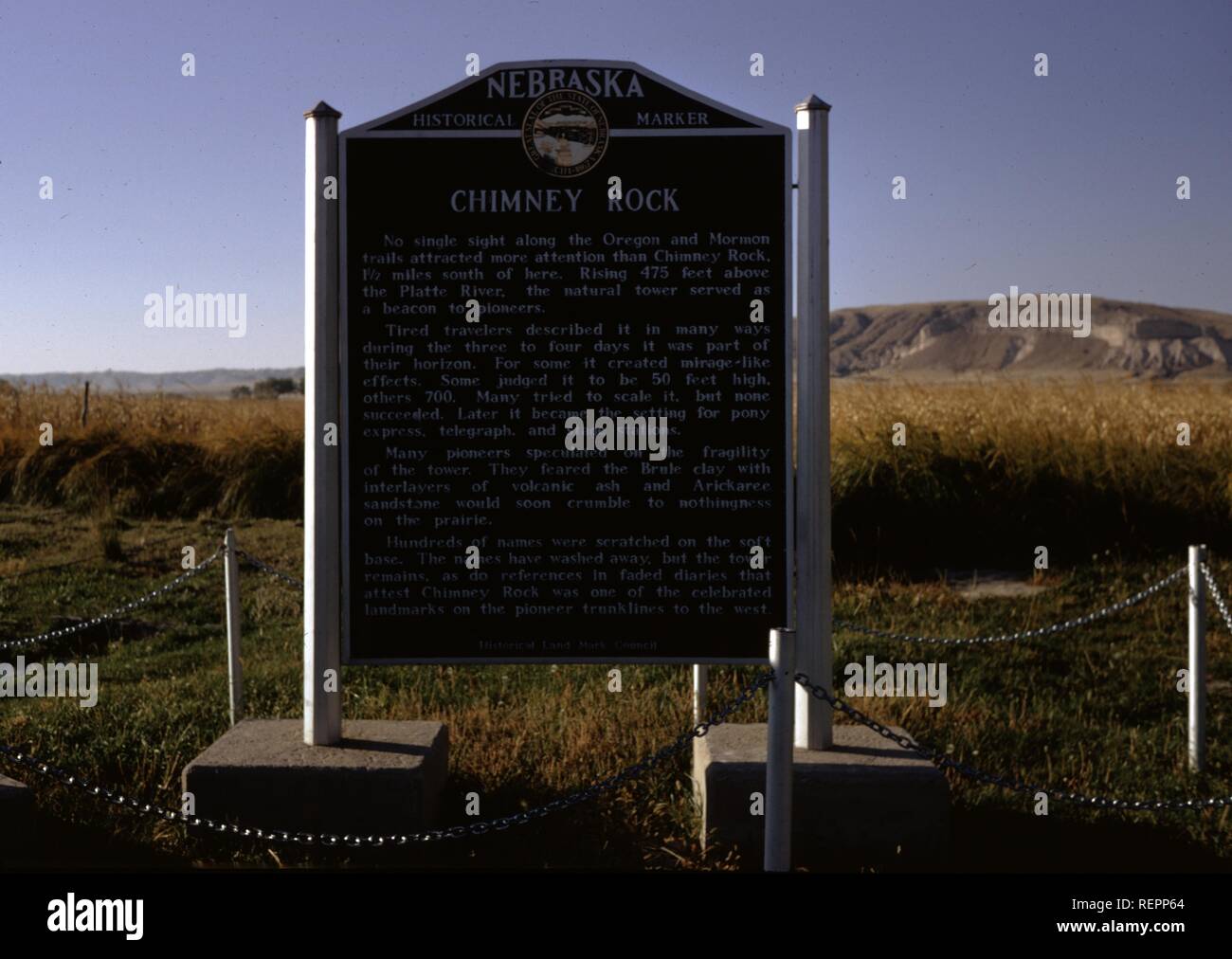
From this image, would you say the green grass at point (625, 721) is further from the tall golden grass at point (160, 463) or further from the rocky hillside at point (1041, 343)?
the rocky hillside at point (1041, 343)

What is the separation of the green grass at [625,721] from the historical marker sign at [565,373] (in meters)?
0.92

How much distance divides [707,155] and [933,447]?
9083mm

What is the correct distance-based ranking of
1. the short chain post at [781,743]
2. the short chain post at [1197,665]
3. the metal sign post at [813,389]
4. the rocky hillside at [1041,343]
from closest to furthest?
the short chain post at [781,743] < the metal sign post at [813,389] < the short chain post at [1197,665] < the rocky hillside at [1041,343]

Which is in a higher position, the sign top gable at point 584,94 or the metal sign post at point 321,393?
the sign top gable at point 584,94

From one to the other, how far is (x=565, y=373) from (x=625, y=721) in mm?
2429

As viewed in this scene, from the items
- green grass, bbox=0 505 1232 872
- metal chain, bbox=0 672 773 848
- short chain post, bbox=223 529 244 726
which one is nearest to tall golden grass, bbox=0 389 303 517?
green grass, bbox=0 505 1232 872

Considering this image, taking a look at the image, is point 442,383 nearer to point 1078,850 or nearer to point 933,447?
point 1078,850

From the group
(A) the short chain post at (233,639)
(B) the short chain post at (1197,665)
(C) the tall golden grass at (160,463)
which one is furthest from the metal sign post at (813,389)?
(C) the tall golden grass at (160,463)

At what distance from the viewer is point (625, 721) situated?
295 inches

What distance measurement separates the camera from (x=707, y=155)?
594cm

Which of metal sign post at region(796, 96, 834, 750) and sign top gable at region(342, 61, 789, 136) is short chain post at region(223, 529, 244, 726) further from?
metal sign post at region(796, 96, 834, 750)

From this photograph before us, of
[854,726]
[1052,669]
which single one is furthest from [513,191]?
[1052,669]

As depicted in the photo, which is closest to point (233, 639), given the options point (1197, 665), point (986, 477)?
point (1197, 665)

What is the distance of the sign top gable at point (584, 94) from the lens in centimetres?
591
